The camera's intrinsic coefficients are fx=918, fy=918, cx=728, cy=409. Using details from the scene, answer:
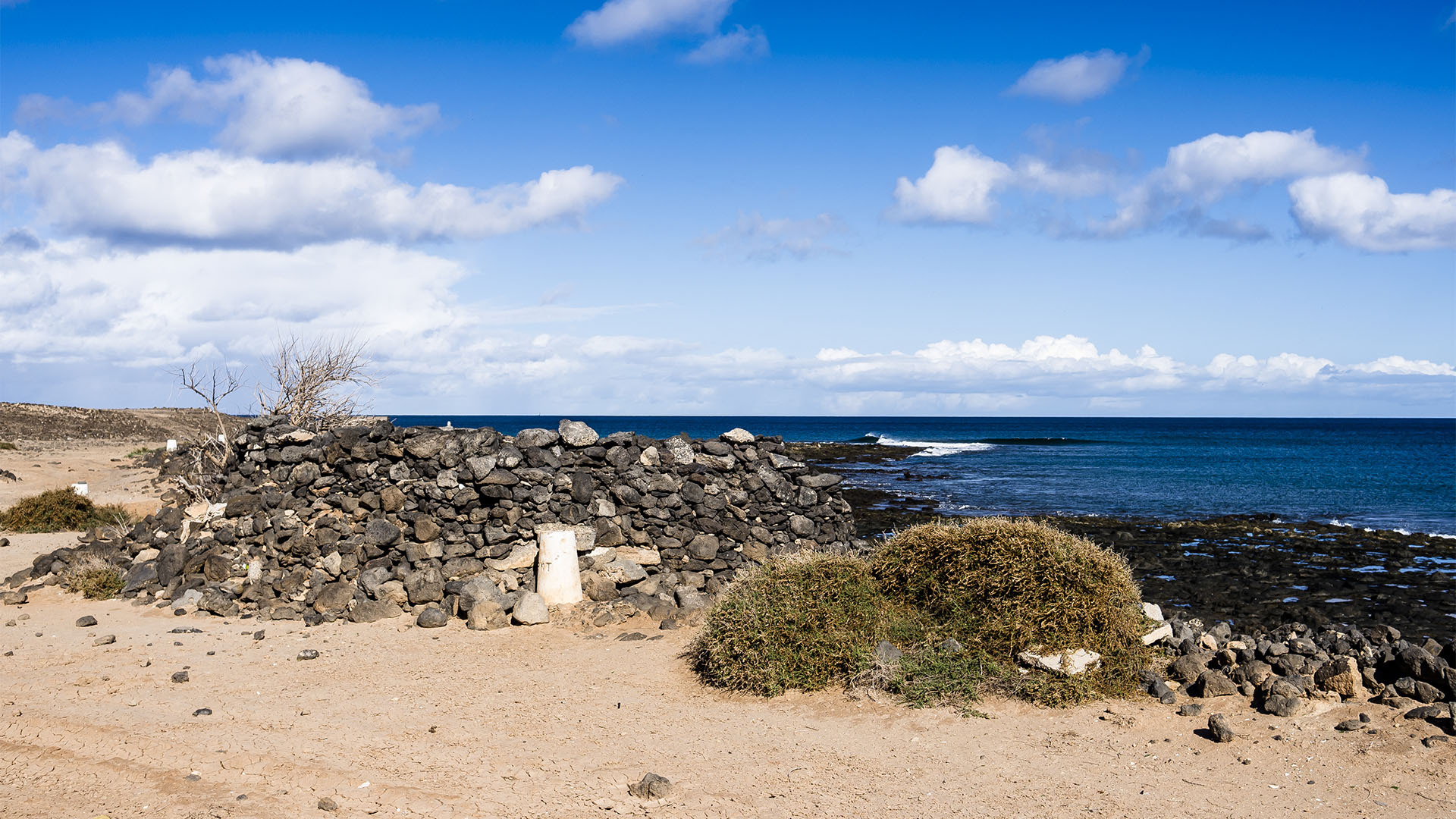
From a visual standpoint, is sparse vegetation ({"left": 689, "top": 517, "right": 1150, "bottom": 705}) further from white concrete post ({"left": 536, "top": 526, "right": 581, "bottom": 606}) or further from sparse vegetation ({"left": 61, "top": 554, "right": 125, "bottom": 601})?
sparse vegetation ({"left": 61, "top": 554, "right": 125, "bottom": 601})

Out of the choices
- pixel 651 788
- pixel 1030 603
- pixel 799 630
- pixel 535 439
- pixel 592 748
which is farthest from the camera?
pixel 535 439

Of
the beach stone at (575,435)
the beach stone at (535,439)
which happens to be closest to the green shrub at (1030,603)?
the beach stone at (575,435)

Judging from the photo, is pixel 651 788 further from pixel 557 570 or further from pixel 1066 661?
pixel 557 570

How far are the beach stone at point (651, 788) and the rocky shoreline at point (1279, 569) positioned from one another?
20.8 feet

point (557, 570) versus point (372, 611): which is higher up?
point (557, 570)

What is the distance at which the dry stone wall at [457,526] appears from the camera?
11531 mm

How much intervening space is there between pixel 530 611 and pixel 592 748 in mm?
3897

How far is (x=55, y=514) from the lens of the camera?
19.6 metres

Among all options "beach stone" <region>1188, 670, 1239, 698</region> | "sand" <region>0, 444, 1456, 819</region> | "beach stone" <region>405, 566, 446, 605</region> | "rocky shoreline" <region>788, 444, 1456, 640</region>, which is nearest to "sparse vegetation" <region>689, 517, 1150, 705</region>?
"sand" <region>0, 444, 1456, 819</region>

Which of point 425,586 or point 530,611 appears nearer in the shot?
point 530,611

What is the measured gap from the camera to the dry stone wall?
11531 millimetres

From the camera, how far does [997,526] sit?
8898 mm

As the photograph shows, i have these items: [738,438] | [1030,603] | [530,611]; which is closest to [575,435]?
[738,438]

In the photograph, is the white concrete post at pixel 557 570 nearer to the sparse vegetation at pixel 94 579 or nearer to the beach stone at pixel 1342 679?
the sparse vegetation at pixel 94 579
